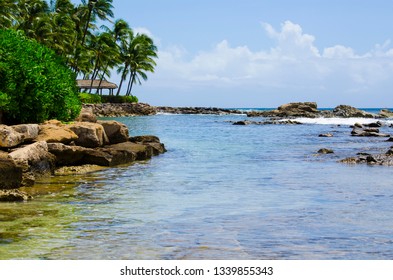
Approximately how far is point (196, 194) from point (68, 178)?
401cm

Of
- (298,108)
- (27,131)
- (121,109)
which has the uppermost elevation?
(298,108)

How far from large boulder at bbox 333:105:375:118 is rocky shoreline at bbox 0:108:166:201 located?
62.4m

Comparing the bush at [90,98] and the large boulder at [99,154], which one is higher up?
the bush at [90,98]

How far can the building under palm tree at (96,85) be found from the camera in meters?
76.7

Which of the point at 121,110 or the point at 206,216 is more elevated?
the point at 121,110

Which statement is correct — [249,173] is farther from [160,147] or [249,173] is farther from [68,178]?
[160,147]

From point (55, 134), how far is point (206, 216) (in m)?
7.96

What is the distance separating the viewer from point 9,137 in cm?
1391

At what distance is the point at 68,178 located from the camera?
14.5 meters

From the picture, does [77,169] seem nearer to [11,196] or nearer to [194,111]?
[11,196]

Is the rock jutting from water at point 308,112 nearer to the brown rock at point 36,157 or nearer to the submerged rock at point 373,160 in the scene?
the submerged rock at point 373,160


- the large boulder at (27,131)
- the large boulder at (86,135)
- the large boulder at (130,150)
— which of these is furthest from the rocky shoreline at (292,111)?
the large boulder at (27,131)


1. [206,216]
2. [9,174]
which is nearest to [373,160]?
[206,216]

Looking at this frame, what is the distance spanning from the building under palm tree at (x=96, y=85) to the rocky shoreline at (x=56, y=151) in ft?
183
